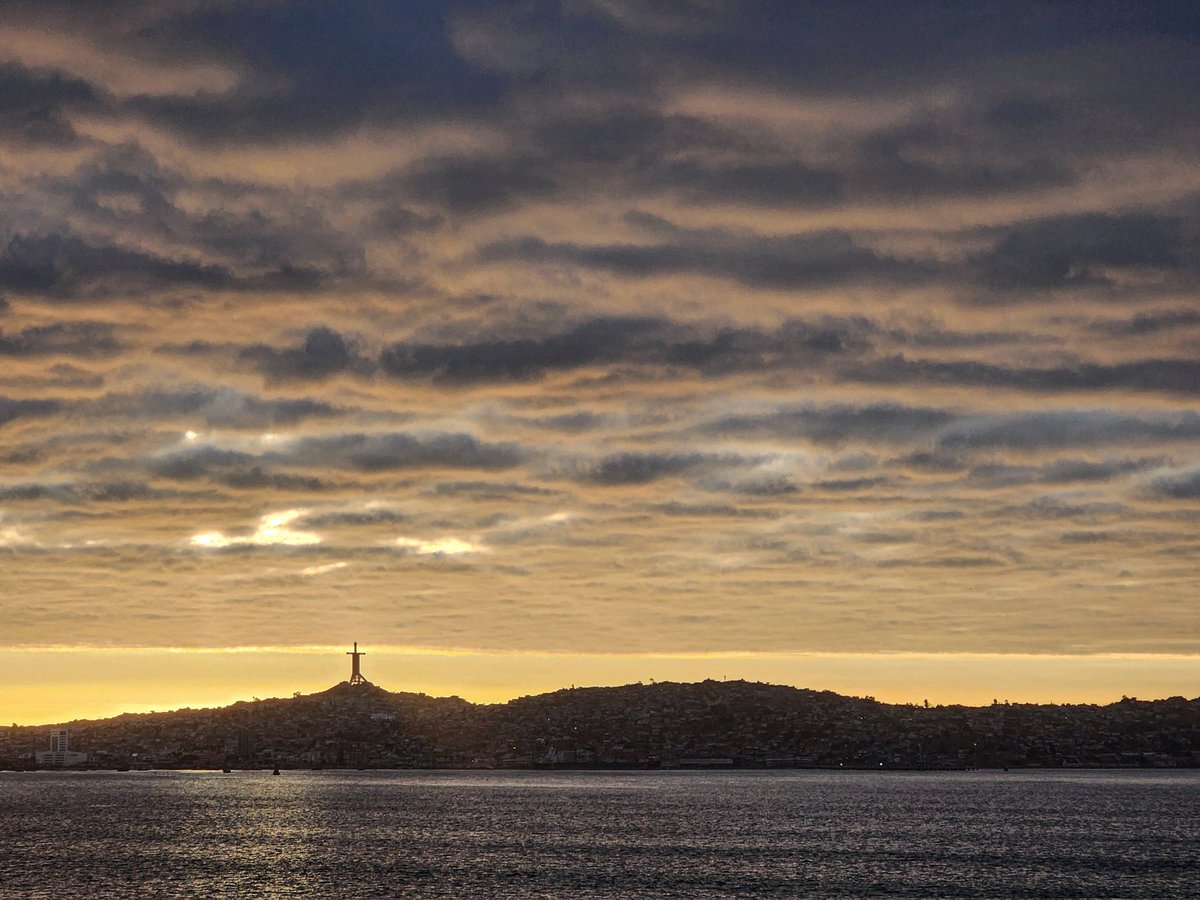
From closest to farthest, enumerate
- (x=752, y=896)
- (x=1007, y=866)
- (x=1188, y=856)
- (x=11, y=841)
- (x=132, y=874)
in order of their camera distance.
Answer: (x=752, y=896) < (x=132, y=874) < (x=1007, y=866) < (x=1188, y=856) < (x=11, y=841)

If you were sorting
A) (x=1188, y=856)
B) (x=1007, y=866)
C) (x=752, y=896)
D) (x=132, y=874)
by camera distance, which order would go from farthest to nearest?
(x=1188, y=856), (x=1007, y=866), (x=132, y=874), (x=752, y=896)

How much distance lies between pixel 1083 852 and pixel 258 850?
10049 centimetres

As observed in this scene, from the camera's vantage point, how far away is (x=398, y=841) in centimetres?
18962

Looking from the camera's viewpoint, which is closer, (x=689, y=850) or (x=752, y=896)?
(x=752, y=896)

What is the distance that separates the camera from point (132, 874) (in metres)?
147

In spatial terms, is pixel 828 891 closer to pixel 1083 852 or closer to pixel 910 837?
pixel 1083 852

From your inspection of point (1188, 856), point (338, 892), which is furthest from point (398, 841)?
point (1188, 856)

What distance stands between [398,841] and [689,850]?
134 feet

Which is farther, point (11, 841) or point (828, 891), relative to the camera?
point (11, 841)

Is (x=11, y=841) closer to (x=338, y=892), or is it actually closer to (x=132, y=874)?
(x=132, y=874)

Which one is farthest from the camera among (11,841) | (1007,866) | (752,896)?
(11,841)

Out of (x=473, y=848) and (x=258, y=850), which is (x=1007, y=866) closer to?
(x=473, y=848)

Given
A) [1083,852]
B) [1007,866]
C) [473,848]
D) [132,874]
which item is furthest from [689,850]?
[132,874]

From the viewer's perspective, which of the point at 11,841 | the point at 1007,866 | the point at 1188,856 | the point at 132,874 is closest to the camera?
the point at 132,874
